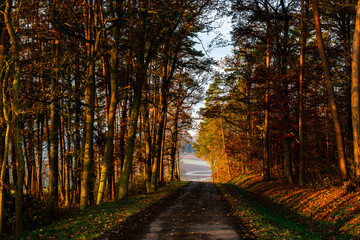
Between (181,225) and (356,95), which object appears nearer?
(181,225)

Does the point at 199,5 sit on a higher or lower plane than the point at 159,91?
higher

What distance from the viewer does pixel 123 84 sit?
54.9ft

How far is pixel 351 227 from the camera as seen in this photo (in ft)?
25.7

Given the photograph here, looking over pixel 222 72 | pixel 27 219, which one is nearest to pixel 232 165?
pixel 222 72

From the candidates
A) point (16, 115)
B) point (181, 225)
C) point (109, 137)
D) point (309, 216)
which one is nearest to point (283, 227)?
point (309, 216)

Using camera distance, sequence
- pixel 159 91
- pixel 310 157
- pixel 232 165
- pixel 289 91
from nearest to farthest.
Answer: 1. pixel 289 91
2. pixel 310 157
3. pixel 159 91
4. pixel 232 165

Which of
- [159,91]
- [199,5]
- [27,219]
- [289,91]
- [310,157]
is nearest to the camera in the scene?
[27,219]

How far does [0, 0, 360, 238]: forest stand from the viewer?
10133 mm

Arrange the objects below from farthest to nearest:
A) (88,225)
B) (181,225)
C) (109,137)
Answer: (109,137)
(181,225)
(88,225)

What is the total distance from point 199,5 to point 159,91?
9.62 m

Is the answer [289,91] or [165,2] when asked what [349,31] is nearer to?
[289,91]

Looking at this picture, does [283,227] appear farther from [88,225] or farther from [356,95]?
[88,225]

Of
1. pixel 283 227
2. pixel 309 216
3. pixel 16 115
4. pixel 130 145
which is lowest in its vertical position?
pixel 309 216

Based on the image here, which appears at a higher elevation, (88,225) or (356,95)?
(356,95)
